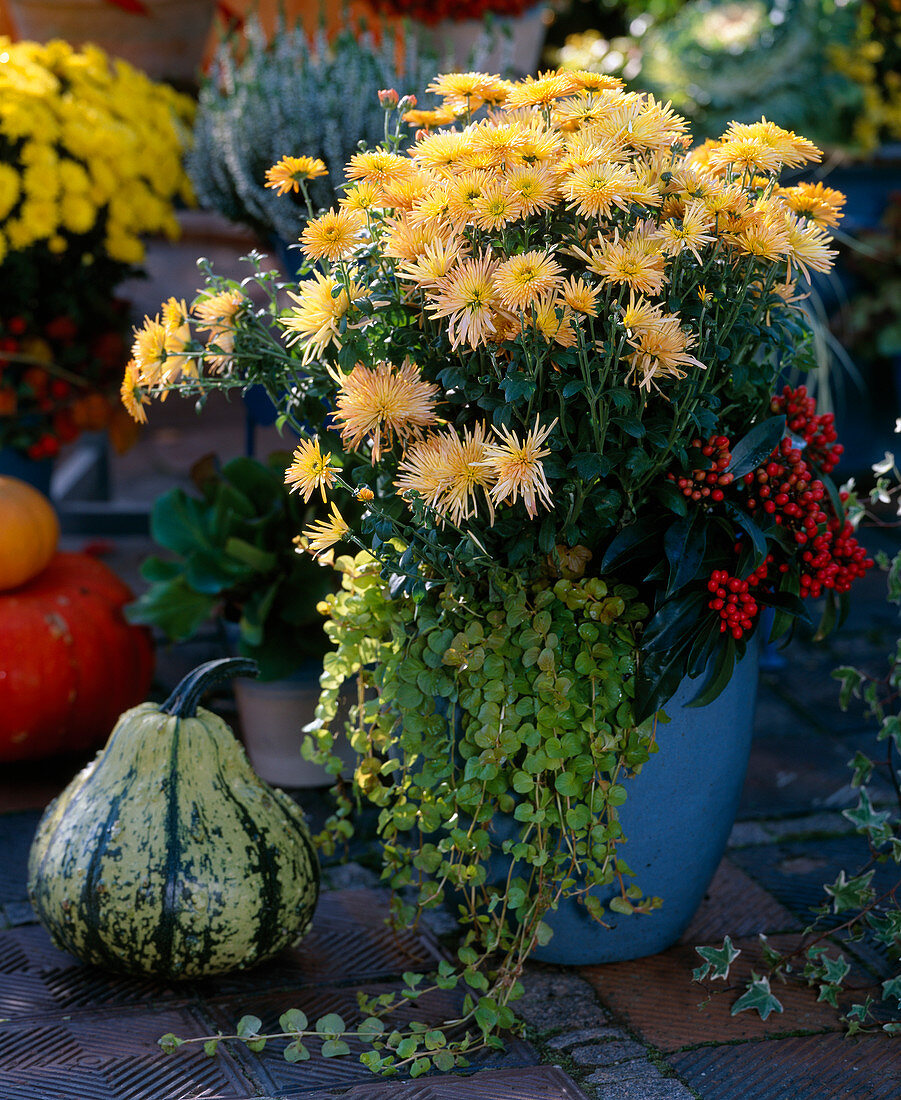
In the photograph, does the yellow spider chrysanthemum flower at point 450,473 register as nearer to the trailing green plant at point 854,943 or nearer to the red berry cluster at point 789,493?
the red berry cluster at point 789,493

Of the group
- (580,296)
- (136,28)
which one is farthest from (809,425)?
(136,28)

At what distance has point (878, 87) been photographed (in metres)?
4.74

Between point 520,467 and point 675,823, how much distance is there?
0.74 meters

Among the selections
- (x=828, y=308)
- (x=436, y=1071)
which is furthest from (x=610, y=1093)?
(x=828, y=308)

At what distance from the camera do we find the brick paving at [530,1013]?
1637 millimetres

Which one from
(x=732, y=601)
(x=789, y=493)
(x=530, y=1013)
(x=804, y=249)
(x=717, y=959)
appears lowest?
(x=530, y=1013)

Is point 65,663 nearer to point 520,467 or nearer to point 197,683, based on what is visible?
point 197,683

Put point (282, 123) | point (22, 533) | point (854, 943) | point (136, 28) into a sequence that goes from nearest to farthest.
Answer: point (854, 943)
point (22, 533)
point (282, 123)
point (136, 28)

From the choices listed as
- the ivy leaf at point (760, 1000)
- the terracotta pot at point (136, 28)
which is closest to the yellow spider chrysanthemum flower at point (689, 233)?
the ivy leaf at point (760, 1000)

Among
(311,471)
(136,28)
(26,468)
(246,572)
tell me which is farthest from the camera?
(136,28)

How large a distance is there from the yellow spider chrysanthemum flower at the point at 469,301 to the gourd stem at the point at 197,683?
739mm

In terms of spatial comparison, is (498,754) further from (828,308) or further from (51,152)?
(828,308)

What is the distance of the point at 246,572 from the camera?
241 centimetres

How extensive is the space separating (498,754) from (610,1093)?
478mm
